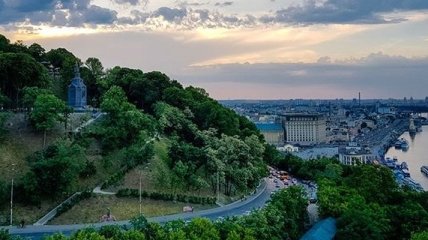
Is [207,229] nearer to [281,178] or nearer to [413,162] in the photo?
[281,178]

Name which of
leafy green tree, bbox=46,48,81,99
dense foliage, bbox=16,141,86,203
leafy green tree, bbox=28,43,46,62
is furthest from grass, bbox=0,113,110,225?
leafy green tree, bbox=28,43,46,62

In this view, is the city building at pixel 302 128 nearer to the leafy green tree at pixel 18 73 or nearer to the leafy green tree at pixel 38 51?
the leafy green tree at pixel 38 51

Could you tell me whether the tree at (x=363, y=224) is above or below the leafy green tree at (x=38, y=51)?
below

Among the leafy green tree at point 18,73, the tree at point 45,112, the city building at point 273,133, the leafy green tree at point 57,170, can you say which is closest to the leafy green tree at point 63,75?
the leafy green tree at point 18,73

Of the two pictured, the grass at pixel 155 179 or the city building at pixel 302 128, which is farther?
the city building at pixel 302 128

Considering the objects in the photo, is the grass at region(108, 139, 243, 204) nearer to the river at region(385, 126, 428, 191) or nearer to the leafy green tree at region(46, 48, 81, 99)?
the leafy green tree at region(46, 48, 81, 99)

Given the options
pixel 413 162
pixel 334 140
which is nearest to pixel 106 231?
pixel 413 162

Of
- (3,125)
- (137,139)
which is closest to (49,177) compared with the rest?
(3,125)

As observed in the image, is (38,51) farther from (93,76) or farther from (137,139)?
(137,139)
